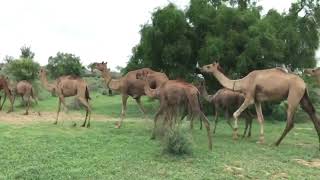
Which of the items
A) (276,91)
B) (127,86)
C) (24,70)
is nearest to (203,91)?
(127,86)

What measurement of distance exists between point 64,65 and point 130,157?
102 feet

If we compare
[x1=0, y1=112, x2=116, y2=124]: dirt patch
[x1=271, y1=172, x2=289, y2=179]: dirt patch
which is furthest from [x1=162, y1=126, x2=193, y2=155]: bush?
[x1=0, y1=112, x2=116, y2=124]: dirt patch

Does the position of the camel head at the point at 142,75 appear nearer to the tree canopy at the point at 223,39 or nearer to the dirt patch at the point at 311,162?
the dirt patch at the point at 311,162

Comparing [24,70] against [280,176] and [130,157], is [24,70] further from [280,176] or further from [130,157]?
[280,176]

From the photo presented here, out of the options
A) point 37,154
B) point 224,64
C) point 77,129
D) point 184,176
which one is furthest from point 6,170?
point 224,64

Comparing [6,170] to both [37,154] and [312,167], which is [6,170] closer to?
[37,154]

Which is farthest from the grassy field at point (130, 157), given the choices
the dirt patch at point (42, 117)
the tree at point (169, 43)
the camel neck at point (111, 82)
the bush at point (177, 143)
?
the tree at point (169, 43)

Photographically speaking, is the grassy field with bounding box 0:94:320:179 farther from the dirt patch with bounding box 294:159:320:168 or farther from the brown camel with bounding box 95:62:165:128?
the brown camel with bounding box 95:62:165:128

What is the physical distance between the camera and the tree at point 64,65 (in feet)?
136

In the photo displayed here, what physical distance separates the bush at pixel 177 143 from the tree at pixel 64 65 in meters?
30.1

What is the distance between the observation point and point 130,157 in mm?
11508

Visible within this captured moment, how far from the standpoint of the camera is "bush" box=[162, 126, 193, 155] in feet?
38.7

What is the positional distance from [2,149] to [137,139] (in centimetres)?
375

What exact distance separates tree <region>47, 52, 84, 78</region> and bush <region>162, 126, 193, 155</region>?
30.1 metres
